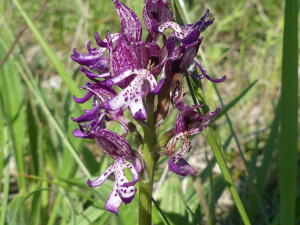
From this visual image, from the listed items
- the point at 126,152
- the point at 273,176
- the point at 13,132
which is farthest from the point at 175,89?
the point at 273,176

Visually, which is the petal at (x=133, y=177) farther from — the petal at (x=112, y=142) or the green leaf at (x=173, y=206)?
the green leaf at (x=173, y=206)

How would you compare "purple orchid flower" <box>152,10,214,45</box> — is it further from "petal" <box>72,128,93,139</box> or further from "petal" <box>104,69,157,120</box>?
"petal" <box>72,128,93,139</box>

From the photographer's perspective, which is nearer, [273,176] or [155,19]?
[155,19]

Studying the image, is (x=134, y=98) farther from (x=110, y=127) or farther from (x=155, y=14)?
(x=110, y=127)

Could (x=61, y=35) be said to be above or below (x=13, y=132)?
above

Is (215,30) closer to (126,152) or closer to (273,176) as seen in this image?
(273,176)

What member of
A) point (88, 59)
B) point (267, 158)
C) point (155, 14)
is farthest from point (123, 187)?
point (267, 158)
